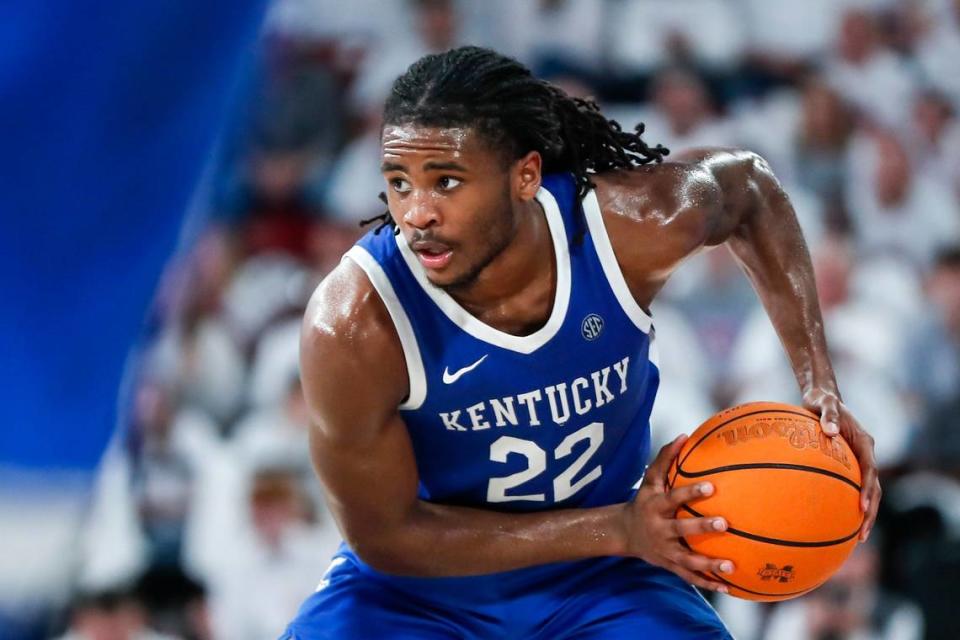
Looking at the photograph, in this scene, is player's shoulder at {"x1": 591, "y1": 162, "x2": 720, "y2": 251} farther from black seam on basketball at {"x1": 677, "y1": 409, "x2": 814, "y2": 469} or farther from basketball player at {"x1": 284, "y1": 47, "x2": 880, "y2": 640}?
black seam on basketball at {"x1": 677, "y1": 409, "x2": 814, "y2": 469}

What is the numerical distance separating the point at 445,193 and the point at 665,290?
4.38 metres

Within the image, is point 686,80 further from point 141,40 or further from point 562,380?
point 141,40

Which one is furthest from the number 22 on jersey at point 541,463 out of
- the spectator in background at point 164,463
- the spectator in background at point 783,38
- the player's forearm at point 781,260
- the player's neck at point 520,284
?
the spectator in background at point 783,38

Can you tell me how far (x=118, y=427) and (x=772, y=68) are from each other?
7596 mm

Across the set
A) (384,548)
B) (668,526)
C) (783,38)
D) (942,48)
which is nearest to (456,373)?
(384,548)

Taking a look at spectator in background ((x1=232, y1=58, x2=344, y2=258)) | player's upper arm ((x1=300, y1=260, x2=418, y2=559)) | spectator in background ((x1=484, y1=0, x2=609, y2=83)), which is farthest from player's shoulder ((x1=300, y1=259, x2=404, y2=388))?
spectator in background ((x1=484, y1=0, x2=609, y2=83))

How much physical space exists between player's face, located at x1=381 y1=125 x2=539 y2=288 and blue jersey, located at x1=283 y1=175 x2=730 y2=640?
20 cm

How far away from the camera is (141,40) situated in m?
1.34

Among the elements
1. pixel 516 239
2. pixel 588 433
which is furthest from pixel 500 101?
pixel 588 433

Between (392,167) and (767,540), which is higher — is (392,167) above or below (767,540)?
above

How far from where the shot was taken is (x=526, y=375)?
3.36 metres

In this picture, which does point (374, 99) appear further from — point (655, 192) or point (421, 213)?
point (421, 213)

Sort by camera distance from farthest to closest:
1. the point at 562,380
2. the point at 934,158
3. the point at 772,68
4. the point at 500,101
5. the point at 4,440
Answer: the point at 772,68
the point at 934,158
the point at 562,380
the point at 500,101
the point at 4,440

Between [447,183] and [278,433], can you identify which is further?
[278,433]
